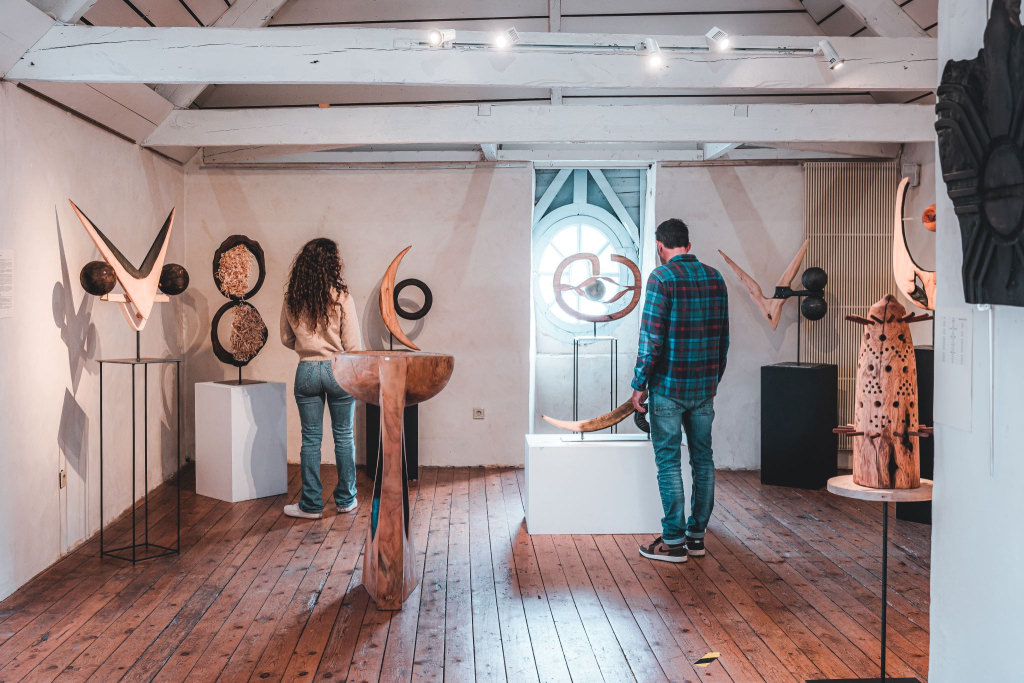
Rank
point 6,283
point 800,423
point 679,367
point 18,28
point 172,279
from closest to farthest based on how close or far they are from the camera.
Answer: point 18,28 < point 6,283 < point 679,367 < point 172,279 < point 800,423

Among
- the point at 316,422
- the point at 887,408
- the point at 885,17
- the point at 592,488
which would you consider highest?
the point at 885,17

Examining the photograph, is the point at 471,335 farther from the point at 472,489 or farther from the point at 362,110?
the point at 362,110

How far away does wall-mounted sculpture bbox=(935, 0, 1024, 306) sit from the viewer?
5.59 feet

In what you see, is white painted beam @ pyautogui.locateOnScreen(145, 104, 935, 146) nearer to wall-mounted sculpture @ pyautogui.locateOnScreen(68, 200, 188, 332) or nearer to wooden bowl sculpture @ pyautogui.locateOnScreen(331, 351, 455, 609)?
wall-mounted sculpture @ pyautogui.locateOnScreen(68, 200, 188, 332)

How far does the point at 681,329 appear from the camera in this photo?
4000 mm

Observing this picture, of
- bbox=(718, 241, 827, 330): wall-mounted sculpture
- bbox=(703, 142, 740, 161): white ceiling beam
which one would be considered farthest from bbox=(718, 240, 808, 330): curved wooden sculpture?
bbox=(703, 142, 740, 161): white ceiling beam

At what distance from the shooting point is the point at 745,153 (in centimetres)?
650

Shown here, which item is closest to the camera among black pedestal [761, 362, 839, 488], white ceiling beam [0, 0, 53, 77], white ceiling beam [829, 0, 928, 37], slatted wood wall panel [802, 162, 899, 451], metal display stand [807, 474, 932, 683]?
metal display stand [807, 474, 932, 683]

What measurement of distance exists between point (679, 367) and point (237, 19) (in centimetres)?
354

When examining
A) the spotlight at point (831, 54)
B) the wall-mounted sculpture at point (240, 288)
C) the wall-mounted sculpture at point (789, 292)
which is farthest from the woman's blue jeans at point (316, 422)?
the spotlight at point (831, 54)

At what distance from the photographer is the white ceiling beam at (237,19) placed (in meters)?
5.13

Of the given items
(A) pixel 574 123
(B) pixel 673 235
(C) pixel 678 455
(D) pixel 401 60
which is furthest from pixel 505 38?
(C) pixel 678 455

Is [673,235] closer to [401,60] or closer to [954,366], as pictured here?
[401,60]

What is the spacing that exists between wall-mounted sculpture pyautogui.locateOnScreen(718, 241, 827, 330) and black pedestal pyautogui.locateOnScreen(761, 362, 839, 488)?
0.43 metres
